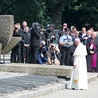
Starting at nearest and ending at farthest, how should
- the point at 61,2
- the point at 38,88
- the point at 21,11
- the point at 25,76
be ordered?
the point at 38,88, the point at 25,76, the point at 21,11, the point at 61,2

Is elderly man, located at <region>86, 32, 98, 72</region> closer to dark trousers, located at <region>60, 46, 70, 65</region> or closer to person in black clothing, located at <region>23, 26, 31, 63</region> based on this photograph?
dark trousers, located at <region>60, 46, 70, 65</region>

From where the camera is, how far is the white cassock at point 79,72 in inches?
628

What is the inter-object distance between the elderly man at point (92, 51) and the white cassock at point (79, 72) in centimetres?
609

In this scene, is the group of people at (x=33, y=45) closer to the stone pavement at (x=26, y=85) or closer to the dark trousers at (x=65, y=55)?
the dark trousers at (x=65, y=55)

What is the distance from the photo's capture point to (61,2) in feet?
154

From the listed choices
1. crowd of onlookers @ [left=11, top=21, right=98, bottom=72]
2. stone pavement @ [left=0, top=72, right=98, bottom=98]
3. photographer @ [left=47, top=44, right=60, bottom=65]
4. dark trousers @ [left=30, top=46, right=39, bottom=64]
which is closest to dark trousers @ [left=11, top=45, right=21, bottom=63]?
crowd of onlookers @ [left=11, top=21, right=98, bottom=72]

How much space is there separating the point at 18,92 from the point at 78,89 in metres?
3.30

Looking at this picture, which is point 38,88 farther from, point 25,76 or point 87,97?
point 25,76

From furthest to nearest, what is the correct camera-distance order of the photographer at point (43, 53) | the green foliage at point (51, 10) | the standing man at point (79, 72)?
the green foliage at point (51, 10) < the photographer at point (43, 53) < the standing man at point (79, 72)

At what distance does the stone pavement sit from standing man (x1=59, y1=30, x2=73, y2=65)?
5201 millimetres

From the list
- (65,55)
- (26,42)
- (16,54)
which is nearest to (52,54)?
(65,55)

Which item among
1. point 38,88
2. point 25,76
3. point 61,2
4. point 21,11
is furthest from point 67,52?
point 61,2

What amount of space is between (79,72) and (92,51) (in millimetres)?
6315

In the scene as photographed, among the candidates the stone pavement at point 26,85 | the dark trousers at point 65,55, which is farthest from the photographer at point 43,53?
the stone pavement at point 26,85
